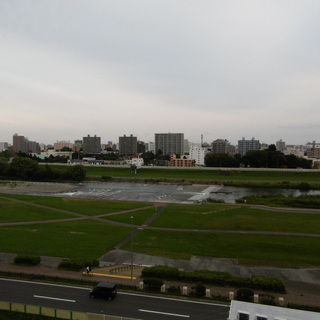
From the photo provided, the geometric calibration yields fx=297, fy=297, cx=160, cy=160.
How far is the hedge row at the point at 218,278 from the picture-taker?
66.9ft

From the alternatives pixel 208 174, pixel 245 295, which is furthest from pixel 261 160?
pixel 245 295

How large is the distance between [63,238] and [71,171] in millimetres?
72295

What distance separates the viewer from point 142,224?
39.2 metres

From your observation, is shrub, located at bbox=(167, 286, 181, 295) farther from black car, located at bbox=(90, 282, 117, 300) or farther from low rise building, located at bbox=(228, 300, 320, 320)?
low rise building, located at bbox=(228, 300, 320, 320)

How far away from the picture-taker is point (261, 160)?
12962 cm

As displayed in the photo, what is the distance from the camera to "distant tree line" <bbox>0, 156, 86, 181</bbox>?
99.6 metres

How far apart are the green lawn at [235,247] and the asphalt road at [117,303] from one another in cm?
836

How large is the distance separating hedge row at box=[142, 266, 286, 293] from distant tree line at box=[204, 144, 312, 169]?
115 meters

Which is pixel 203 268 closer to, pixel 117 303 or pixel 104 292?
pixel 117 303

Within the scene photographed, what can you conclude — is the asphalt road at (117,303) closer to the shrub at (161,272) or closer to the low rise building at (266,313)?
the low rise building at (266,313)

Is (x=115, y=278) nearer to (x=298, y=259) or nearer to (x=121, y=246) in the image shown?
(x=121, y=246)

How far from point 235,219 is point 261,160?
93.6 metres

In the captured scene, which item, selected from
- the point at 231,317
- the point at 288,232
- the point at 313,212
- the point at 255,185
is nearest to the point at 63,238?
the point at 231,317

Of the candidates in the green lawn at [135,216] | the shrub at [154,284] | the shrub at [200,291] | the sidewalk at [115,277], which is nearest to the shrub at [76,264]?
the sidewalk at [115,277]
